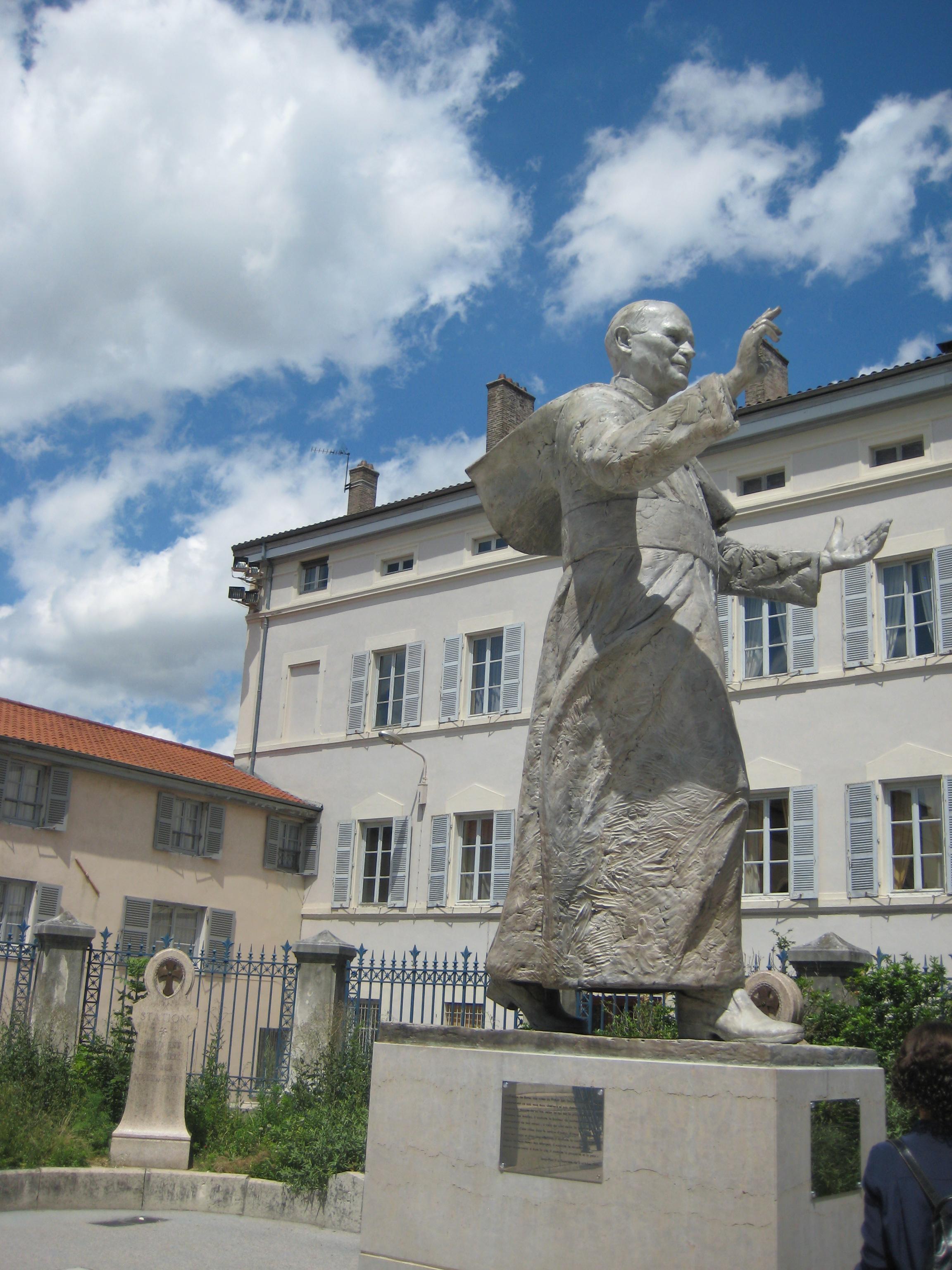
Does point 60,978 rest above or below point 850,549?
below

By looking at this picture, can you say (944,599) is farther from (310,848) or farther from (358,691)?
(310,848)

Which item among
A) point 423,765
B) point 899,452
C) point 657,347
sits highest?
point 899,452

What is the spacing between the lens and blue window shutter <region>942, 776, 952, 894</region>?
16.7m

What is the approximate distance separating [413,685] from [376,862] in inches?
140

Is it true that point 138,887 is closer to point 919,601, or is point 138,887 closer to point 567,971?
point 919,601

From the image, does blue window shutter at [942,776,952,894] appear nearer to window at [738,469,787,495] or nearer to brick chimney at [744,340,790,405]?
window at [738,469,787,495]

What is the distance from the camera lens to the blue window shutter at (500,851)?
21344 millimetres

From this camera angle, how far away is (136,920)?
21328mm

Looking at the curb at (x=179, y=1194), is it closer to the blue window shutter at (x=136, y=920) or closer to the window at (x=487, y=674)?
the blue window shutter at (x=136, y=920)

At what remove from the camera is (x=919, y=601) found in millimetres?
18000

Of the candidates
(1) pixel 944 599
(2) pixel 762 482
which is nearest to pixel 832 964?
(1) pixel 944 599

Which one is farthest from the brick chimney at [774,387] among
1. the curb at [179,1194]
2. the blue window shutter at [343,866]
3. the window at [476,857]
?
the curb at [179,1194]

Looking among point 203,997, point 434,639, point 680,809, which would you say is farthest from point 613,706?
point 434,639

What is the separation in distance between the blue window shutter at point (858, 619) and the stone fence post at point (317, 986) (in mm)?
9920
